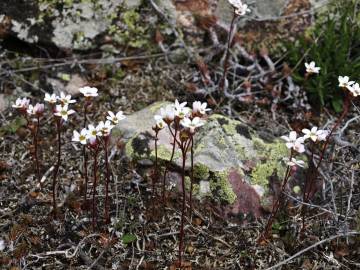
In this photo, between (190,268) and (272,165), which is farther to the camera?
(272,165)

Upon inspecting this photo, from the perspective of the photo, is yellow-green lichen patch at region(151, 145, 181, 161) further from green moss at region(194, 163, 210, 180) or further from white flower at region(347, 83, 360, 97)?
white flower at region(347, 83, 360, 97)

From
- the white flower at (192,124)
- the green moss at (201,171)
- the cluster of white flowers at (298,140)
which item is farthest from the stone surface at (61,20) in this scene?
the cluster of white flowers at (298,140)

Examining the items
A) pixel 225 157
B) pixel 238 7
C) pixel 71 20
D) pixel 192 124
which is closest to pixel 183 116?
pixel 192 124

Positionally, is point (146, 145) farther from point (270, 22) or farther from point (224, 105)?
point (270, 22)

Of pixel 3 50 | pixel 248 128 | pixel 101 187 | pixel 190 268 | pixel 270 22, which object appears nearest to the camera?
pixel 190 268

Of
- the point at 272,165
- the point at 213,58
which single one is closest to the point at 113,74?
the point at 213,58

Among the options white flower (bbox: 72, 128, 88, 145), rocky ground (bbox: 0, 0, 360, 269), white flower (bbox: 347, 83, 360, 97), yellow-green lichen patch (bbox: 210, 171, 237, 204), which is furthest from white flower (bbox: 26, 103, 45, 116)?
white flower (bbox: 347, 83, 360, 97)

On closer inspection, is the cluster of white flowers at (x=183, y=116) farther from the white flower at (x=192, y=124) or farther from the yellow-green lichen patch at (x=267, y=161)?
the yellow-green lichen patch at (x=267, y=161)
